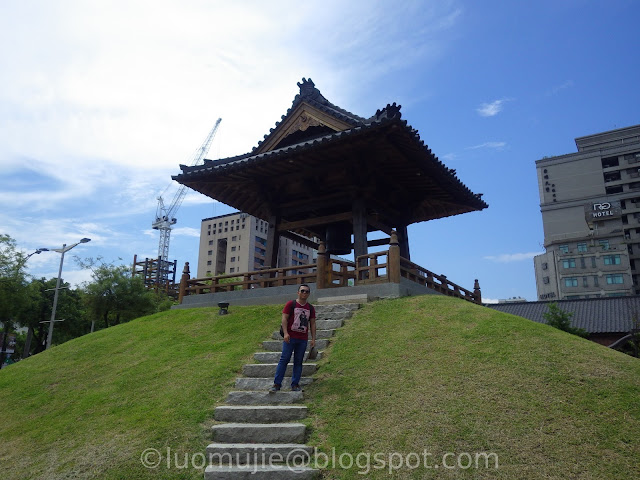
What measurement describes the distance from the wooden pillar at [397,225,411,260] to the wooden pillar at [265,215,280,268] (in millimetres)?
4813

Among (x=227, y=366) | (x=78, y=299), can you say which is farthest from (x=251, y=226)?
(x=227, y=366)

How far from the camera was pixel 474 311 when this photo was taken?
11219 mm

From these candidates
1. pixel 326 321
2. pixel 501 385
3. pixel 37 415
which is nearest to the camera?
pixel 501 385

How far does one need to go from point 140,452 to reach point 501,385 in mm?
5504

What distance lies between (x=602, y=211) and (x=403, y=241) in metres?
66.2

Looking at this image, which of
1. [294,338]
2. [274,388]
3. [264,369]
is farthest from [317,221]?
[274,388]

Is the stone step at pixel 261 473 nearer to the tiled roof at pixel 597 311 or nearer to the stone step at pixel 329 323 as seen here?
the stone step at pixel 329 323

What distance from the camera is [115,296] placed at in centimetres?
3959

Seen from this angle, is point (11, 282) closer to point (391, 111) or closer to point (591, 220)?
point (391, 111)

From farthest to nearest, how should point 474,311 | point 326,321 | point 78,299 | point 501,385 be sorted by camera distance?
1. point 78,299
2. point 326,321
3. point 474,311
4. point 501,385

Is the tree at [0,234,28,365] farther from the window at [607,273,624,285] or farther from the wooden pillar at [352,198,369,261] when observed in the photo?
the window at [607,273,624,285]

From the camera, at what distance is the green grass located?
6.13 meters

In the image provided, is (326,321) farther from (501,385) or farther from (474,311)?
(501,385)

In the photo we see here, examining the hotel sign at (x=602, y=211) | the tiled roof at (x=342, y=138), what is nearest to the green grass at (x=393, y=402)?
the tiled roof at (x=342, y=138)
